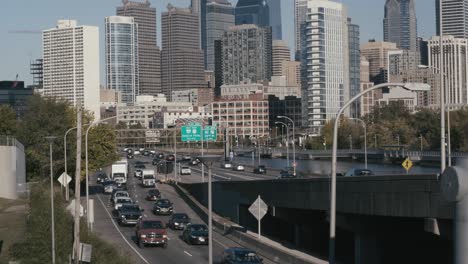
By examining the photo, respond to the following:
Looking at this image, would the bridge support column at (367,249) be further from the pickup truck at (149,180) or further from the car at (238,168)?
the car at (238,168)

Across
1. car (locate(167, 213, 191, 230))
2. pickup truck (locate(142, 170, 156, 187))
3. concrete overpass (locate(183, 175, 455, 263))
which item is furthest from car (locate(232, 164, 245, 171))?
car (locate(167, 213, 191, 230))

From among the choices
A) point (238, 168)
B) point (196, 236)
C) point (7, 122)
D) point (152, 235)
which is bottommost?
point (196, 236)

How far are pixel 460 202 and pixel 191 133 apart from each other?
87047 millimetres

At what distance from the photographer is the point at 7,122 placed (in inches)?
4422

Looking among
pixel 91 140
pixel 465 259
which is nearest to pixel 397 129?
pixel 91 140

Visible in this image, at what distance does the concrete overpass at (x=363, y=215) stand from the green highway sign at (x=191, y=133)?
94.8 ft

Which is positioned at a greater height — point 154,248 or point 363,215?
point 363,215

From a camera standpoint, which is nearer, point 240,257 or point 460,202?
point 460,202

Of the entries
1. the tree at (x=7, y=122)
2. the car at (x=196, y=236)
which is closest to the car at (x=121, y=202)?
the car at (x=196, y=236)

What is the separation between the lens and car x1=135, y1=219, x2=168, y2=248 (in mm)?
51938

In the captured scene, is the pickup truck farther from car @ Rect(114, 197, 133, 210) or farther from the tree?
car @ Rect(114, 197, 133, 210)

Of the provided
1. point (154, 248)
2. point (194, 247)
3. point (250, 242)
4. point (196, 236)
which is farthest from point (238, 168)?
point (250, 242)

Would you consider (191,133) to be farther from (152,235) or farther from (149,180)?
(152,235)

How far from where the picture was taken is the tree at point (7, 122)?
109 m
